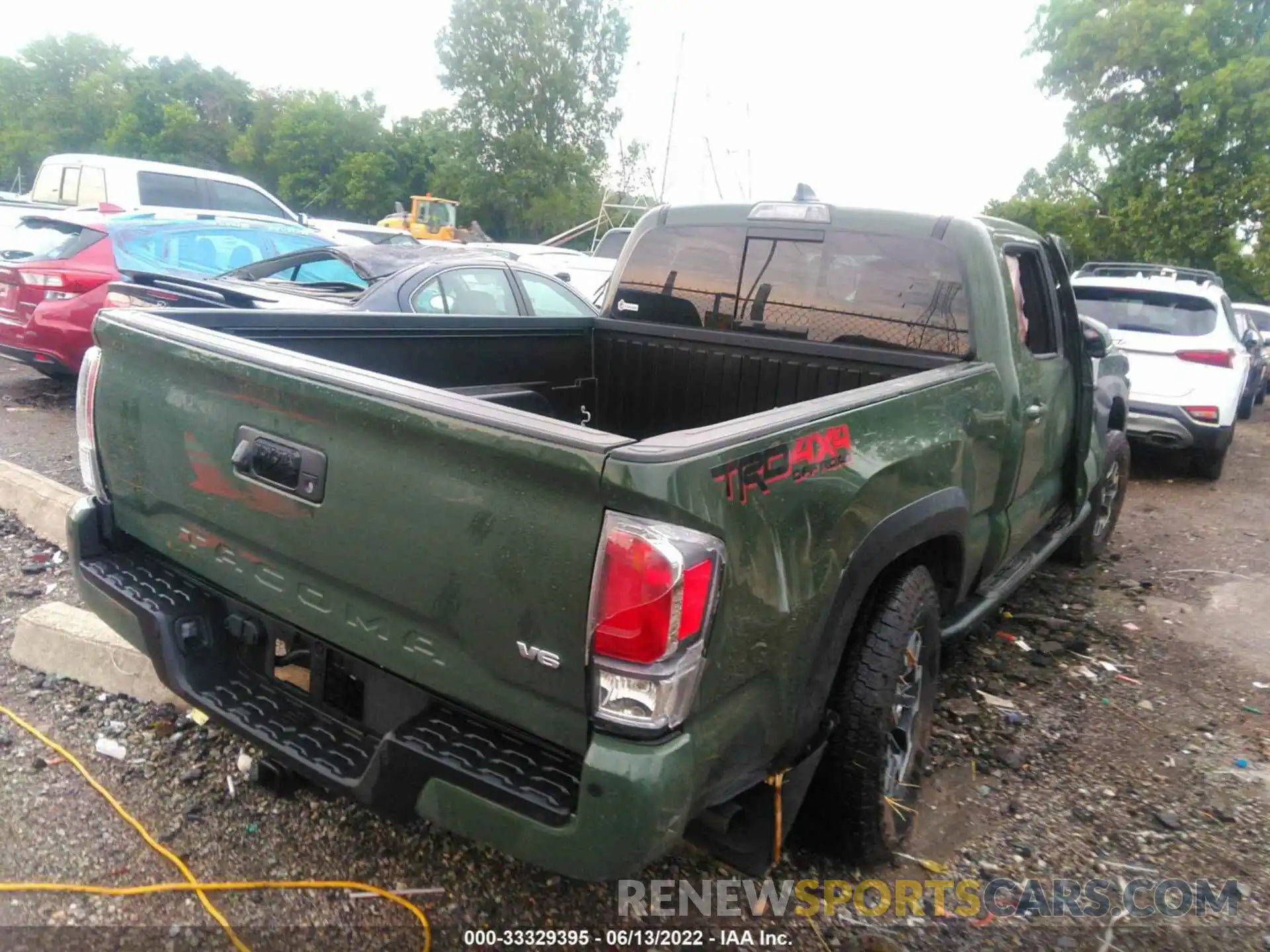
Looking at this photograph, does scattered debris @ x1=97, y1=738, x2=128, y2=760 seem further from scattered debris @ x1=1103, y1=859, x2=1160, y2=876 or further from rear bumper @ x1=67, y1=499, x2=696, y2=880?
scattered debris @ x1=1103, y1=859, x2=1160, y2=876

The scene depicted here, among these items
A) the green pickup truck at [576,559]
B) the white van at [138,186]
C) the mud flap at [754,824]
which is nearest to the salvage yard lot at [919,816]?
the green pickup truck at [576,559]

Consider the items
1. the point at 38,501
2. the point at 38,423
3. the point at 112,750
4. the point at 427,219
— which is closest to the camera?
the point at 112,750

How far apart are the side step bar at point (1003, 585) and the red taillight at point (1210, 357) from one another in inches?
149

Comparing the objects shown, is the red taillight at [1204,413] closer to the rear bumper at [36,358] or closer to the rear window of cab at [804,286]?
the rear window of cab at [804,286]

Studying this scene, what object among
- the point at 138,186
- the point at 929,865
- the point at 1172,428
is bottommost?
the point at 929,865

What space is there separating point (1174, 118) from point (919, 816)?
26.4m

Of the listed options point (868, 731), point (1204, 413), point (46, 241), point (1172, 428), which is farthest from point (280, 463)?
point (1204, 413)

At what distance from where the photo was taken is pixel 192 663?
245cm

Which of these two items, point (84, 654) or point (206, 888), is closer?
point (206, 888)

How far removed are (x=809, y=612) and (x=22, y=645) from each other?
10.3 ft

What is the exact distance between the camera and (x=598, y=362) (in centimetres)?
431

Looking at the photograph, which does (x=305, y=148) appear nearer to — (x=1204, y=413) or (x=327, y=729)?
(x=1204, y=413)

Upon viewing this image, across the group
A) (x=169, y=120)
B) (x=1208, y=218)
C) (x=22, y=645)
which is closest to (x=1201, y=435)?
(x=22, y=645)

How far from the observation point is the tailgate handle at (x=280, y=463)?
6.95 feet
